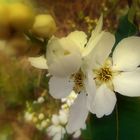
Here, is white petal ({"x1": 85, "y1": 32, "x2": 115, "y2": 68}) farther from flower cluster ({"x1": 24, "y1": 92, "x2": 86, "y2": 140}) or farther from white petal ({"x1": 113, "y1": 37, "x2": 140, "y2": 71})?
flower cluster ({"x1": 24, "y1": 92, "x2": 86, "y2": 140})

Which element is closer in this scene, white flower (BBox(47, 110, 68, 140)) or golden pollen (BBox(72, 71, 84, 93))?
golden pollen (BBox(72, 71, 84, 93))

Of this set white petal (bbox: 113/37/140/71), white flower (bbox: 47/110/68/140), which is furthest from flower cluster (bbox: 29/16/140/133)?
white flower (bbox: 47/110/68/140)

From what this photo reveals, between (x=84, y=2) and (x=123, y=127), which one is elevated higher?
(x=123, y=127)

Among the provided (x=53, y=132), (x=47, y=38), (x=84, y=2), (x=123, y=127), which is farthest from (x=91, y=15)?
(x=47, y=38)

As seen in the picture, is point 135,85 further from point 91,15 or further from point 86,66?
point 91,15

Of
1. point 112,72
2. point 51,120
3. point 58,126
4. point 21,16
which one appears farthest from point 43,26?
point 51,120

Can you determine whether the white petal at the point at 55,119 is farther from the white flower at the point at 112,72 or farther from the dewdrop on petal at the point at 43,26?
the dewdrop on petal at the point at 43,26
